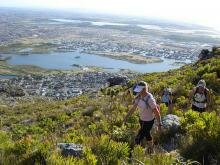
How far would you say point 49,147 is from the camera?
8219mm

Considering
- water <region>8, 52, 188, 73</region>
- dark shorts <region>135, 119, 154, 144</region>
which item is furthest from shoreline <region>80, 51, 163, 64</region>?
dark shorts <region>135, 119, 154, 144</region>

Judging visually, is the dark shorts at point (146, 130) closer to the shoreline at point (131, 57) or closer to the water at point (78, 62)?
the water at point (78, 62)

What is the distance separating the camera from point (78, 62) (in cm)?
15600

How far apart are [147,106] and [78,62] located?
483 ft

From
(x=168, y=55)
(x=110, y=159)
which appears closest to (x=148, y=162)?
(x=110, y=159)

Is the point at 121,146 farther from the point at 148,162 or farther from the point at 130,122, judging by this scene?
the point at 130,122

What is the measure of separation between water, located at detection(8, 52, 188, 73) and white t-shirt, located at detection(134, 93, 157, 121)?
425 feet

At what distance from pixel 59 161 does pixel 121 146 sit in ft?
5.61

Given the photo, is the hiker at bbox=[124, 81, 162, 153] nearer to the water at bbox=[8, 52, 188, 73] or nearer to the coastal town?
the coastal town

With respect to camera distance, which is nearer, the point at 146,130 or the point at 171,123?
the point at 146,130

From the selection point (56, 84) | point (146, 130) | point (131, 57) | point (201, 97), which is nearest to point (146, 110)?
point (146, 130)

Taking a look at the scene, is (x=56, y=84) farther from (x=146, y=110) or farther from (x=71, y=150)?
(x=71, y=150)

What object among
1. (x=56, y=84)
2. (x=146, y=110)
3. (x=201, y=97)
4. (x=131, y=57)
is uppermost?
(x=146, y=110)

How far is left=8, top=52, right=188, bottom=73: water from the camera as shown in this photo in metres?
146
